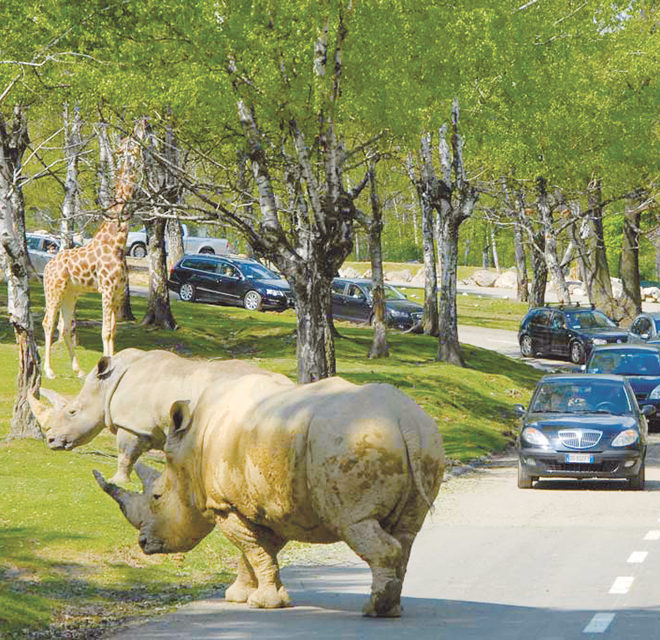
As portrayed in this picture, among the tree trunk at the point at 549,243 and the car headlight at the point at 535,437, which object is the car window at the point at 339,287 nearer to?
the tree trunk at the point at 549,243

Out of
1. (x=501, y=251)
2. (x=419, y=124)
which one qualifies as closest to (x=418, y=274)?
(x=501, y=251)

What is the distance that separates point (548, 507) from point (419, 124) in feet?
37.8

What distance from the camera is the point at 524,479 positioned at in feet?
70.9

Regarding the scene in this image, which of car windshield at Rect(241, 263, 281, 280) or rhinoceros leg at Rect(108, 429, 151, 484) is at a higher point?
car windshield at Rect(241, 263, 281, 280)

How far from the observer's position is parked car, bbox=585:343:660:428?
31938 millimetres

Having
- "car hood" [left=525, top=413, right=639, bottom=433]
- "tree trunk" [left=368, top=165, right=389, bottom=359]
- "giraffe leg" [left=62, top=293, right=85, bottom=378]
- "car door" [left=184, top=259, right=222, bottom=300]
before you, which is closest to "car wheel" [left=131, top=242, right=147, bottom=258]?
"car door" [left=184, top=259, right=222, bottom=300]

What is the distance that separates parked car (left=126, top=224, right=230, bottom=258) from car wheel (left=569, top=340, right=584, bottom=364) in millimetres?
29016

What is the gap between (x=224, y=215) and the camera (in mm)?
25094

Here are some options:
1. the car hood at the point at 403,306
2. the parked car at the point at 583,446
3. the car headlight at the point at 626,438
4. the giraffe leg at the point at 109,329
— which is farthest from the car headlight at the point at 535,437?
the car hood at the point at 403,306

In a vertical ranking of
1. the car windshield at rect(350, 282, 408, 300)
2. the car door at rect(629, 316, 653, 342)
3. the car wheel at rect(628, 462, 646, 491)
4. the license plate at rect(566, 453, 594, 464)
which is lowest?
the car wheel at rect(628, 462, 646, 491)

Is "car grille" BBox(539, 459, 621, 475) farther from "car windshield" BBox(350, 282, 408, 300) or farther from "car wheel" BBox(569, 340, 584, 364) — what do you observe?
"car windshield" BBox(350, 282, 408, 300)

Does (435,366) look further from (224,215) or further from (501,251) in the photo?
(501,251)

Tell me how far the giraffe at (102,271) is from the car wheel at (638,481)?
10558 millimetres

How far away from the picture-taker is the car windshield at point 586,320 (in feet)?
154
